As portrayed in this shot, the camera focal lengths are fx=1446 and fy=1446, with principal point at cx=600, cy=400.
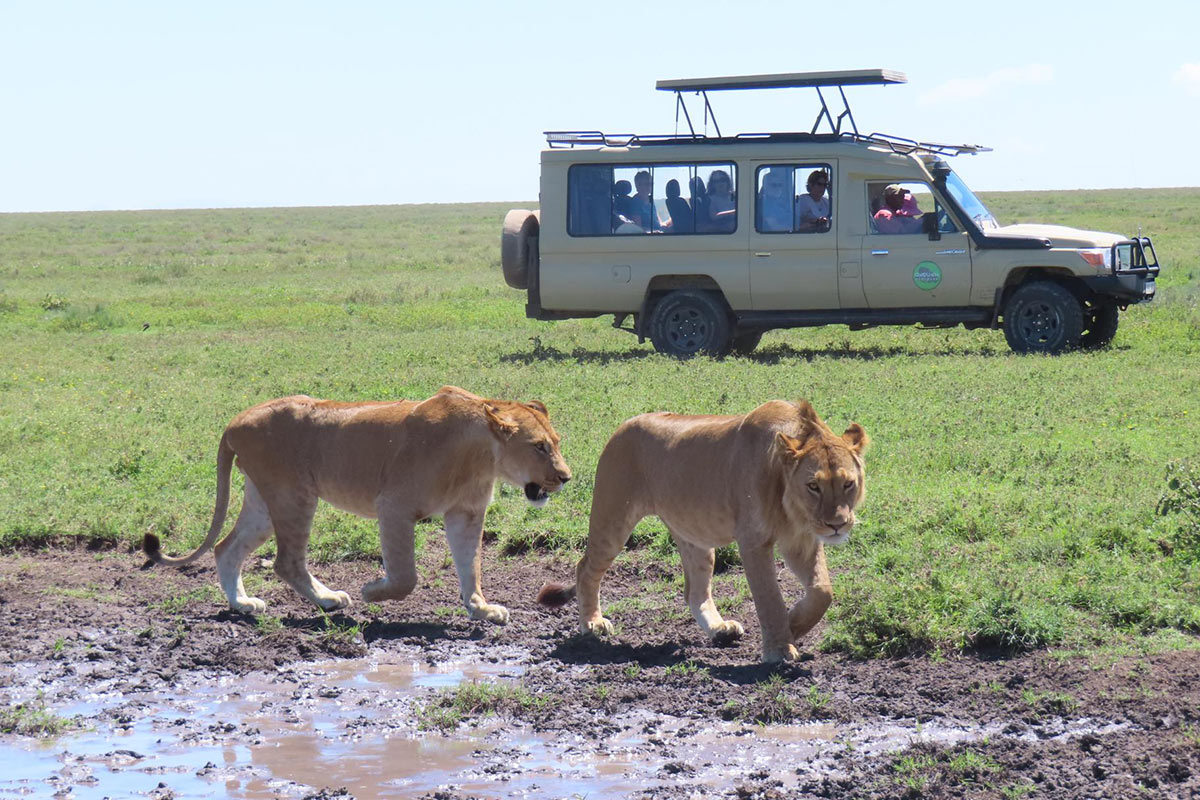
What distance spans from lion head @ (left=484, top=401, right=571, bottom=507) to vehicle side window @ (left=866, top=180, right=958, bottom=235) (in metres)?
8.77

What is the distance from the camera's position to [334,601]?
6.55 metres

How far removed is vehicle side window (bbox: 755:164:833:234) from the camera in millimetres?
14297

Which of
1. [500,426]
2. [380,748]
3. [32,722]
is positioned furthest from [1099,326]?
[32,722]

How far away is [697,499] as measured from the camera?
5.69 m

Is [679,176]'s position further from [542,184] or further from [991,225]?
[991,225]

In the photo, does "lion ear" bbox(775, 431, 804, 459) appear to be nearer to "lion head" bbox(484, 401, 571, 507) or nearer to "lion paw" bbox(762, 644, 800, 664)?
"lion paw" bbox(762, 644, 800, 664)

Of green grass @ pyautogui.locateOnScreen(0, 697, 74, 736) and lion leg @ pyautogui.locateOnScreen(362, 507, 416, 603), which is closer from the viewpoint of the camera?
green grass @ pyautogui.locateOnScreen(0, 697, 74, 736)

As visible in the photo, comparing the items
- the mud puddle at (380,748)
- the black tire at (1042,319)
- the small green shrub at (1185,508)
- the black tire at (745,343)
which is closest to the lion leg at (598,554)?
the mud puddle at (380,748)

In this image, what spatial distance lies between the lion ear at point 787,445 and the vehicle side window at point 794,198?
9.40 m

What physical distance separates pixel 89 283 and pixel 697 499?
25.9 m

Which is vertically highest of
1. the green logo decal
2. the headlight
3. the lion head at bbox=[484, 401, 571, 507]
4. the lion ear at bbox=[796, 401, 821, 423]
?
the headlight

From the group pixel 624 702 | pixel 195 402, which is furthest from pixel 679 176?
pixel 624 702

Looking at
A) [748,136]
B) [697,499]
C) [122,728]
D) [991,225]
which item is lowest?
[122,728]

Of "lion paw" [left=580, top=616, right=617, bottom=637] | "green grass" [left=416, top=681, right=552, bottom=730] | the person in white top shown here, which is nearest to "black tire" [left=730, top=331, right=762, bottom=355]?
the person in white top
